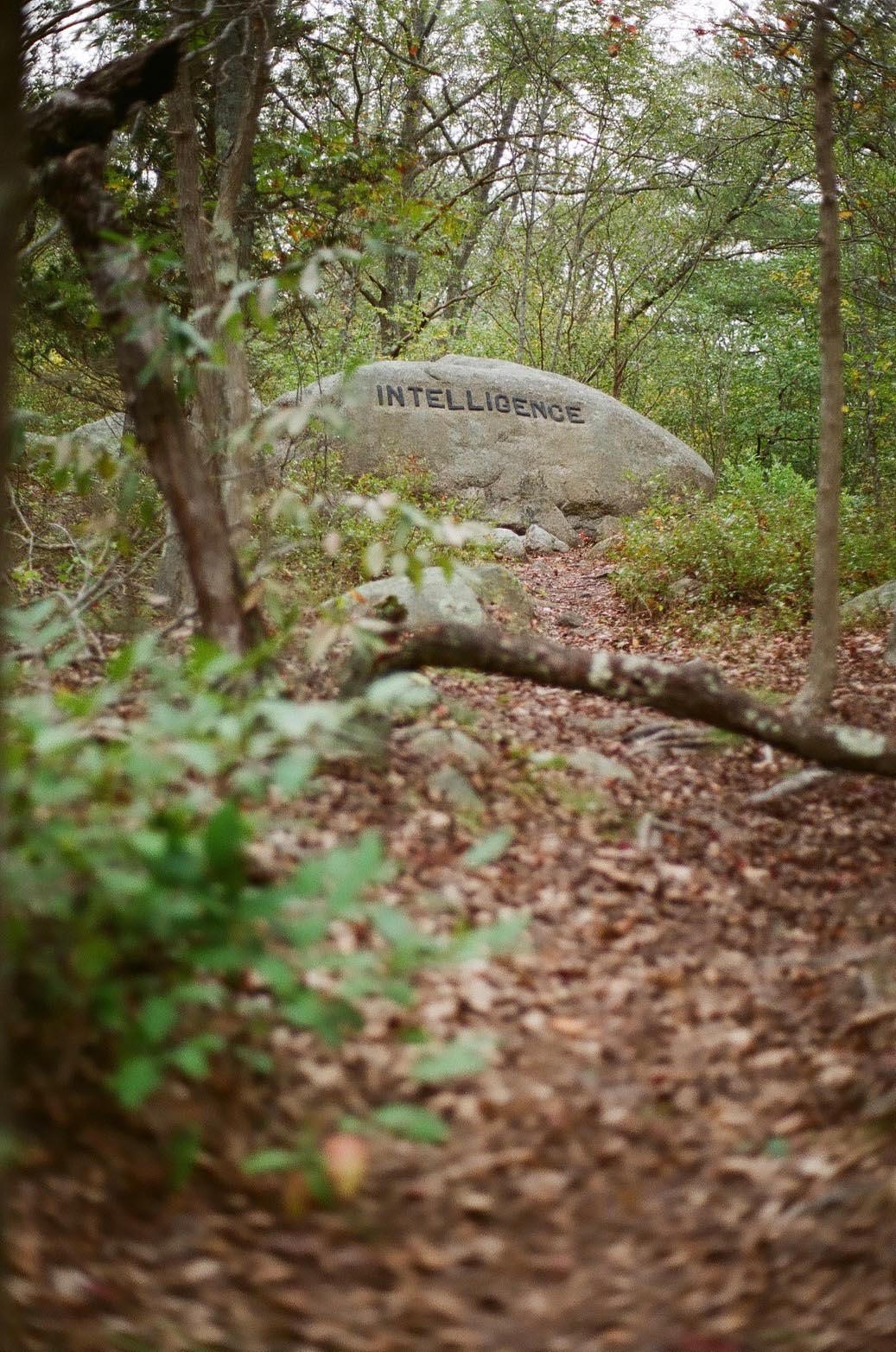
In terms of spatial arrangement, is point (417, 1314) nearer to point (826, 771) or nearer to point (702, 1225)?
point (702, 1225)

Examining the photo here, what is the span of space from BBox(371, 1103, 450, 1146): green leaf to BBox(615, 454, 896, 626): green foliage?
583 cm

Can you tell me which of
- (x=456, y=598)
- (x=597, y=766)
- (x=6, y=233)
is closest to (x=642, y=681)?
(x=597, y=766)

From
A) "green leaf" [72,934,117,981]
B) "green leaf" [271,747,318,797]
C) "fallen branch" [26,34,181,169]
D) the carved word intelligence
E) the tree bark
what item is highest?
"fallen branch" [26,34,181,169]

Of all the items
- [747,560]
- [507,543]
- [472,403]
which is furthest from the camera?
[472,403]

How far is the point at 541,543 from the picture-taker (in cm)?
1103

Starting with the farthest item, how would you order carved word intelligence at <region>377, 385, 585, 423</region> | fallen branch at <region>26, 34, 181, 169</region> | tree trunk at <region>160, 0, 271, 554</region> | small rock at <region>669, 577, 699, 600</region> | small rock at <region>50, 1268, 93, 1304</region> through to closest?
carved word intelligence at <region>377, 385, 585, 423</region>
small rock at <region>669, 577, 699, 600</region>
tree trunk at <region>160, 0, 271, 554</region>
fallen branch at <region>26, 34, 181, 169</region>
small rock at <region>50, 1268, 93, 1304</region>

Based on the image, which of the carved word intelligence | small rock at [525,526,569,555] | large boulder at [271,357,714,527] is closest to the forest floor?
small rock at [525,526,569,555]

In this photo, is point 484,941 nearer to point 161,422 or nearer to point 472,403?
point 161,422

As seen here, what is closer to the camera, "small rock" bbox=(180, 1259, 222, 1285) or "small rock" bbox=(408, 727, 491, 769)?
"small rock" bbox=(180, 1259, 222, 1285)

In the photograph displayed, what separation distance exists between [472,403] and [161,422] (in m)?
8.15

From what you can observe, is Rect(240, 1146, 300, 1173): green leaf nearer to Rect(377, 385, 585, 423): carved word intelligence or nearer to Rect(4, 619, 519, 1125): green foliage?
Rect(4, 619, 519, 1125): green foliage

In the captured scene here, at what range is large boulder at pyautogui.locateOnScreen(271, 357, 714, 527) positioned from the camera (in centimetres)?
1066

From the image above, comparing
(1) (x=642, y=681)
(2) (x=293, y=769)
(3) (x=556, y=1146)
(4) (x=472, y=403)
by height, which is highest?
(4) (x=472, y=403)

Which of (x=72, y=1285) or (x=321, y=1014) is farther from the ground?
(x=321, y=1014)
